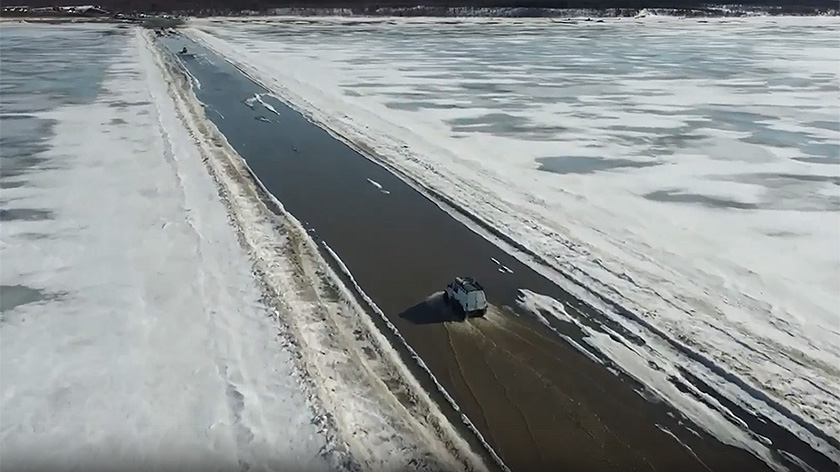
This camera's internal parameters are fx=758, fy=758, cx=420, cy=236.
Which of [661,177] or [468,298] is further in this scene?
[661,177]

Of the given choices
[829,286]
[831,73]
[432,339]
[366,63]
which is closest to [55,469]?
[432,339]

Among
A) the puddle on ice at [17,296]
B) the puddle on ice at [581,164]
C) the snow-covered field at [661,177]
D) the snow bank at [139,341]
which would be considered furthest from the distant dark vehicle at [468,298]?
the puddle on ice at [581,164]

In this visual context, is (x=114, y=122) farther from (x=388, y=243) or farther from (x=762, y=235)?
(x=762, y=235)

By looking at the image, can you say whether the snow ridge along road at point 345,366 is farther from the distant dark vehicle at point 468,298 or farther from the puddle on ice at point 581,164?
the puddle on ice at point 581,164

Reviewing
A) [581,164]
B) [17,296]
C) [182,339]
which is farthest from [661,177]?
[17,296]

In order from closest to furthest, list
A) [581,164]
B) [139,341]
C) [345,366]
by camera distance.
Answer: [345,366] → [139,341] → [581,164]

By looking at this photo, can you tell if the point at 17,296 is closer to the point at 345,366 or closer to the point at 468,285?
the point at 345,366

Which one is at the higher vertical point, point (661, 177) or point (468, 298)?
point (661, 177)
